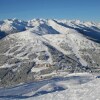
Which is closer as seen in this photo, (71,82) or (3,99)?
(3,99)

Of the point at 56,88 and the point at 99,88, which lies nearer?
the point at 99,88

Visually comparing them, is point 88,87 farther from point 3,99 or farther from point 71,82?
point 71,82

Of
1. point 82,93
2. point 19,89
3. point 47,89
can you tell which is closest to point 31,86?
point 19,89

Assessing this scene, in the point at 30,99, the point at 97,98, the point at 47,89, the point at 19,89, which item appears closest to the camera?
the point at 97,98

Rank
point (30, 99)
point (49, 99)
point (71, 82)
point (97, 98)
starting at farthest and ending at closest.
Answer: 1. point (71, 82)
2. point (30, 99)
3. point (49, 99)
4. point (97, 98)

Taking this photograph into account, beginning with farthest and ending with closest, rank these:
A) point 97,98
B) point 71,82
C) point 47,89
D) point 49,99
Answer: point 71,82 → point 47,89 → point 49,99 → point 97,98

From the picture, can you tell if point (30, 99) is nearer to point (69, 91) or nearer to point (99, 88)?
point (69, 91)

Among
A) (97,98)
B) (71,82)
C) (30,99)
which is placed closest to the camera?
(97,98)

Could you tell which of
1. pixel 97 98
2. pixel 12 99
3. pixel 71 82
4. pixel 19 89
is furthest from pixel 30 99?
pixel 71 82

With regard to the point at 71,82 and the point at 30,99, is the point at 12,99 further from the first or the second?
the point at 71,82
